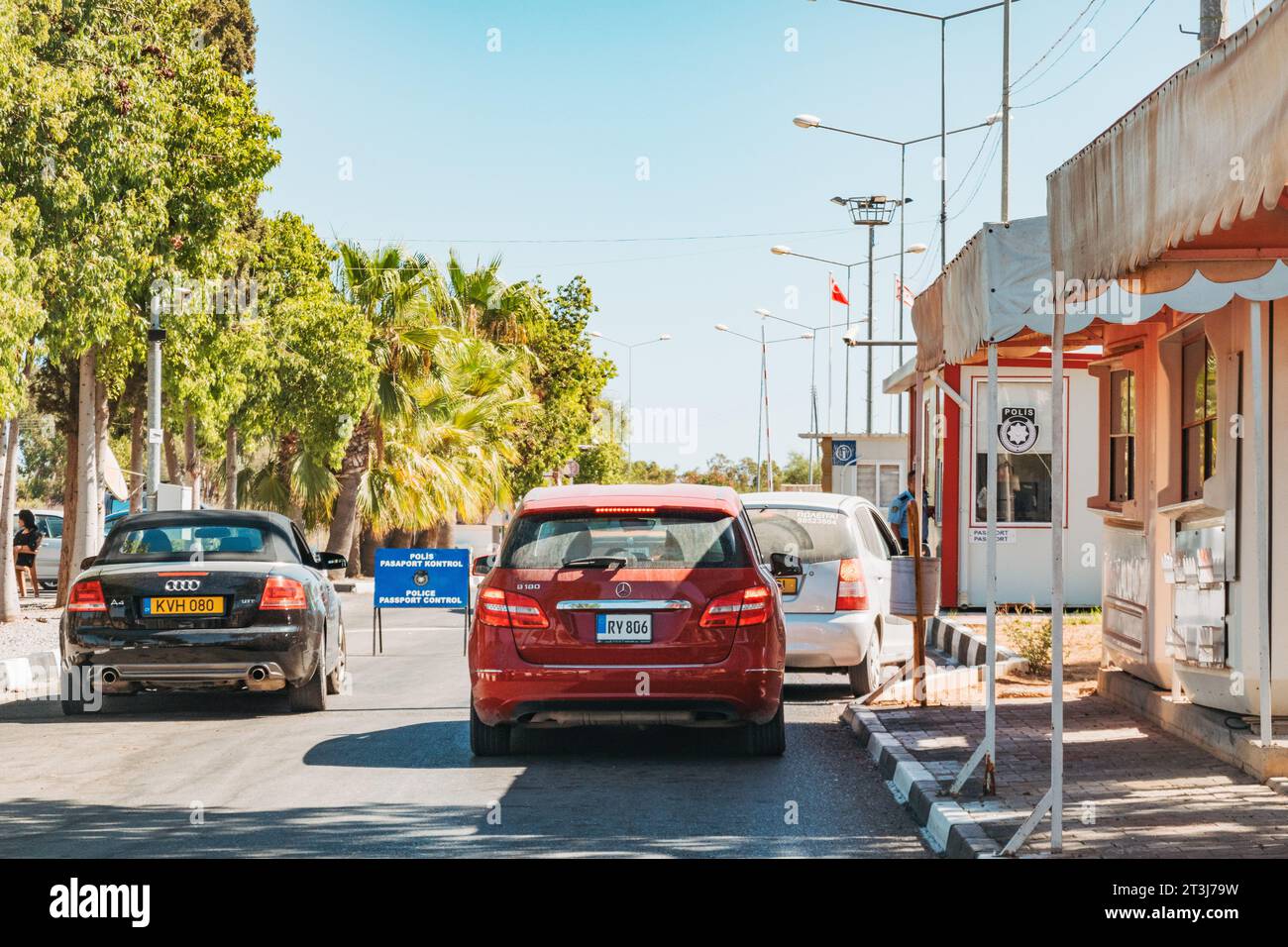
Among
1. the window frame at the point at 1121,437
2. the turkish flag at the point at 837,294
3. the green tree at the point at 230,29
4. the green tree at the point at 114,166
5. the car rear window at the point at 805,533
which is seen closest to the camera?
the window frame at the point at 1121,437

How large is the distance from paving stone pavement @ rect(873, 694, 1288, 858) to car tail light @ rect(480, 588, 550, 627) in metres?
2.39

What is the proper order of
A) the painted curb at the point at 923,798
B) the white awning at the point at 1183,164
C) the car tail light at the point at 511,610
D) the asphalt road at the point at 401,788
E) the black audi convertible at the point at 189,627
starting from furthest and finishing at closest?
1. the black audi convertible at the point at 189,627
2. the car tail light at the point at 511,610
3. the asphalt road at the point at 401,788
4. the painted curb at the point at 923,798
5. the white awning at the point at 1183,164

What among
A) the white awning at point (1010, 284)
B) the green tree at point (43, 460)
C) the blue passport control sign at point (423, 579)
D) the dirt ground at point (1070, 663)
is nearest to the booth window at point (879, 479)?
the dirt ground at point (1070, 663)

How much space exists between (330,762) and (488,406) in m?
30.5

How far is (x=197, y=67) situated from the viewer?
23047 mm

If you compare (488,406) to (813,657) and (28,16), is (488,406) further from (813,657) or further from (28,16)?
(813,657)

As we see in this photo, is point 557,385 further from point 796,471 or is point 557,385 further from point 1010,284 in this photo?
point 796,471

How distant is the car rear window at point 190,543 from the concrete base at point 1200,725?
20.7 feet

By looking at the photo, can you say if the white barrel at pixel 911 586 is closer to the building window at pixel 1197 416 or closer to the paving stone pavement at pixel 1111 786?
the paving stone pavement at pixel 1111 786

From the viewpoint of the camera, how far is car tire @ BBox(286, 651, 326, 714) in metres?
12.2

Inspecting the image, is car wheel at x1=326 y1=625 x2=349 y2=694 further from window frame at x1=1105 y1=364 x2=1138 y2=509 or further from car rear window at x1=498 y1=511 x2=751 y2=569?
window frame at x1=1105 y1=364 x2=1138 y2=509

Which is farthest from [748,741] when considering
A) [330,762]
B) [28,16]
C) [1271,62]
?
[28,16]

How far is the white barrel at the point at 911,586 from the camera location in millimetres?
11203

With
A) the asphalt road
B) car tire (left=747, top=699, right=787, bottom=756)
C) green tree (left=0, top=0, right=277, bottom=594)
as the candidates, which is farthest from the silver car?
green tree (left=0, top=0, right=277, bottom=594)
